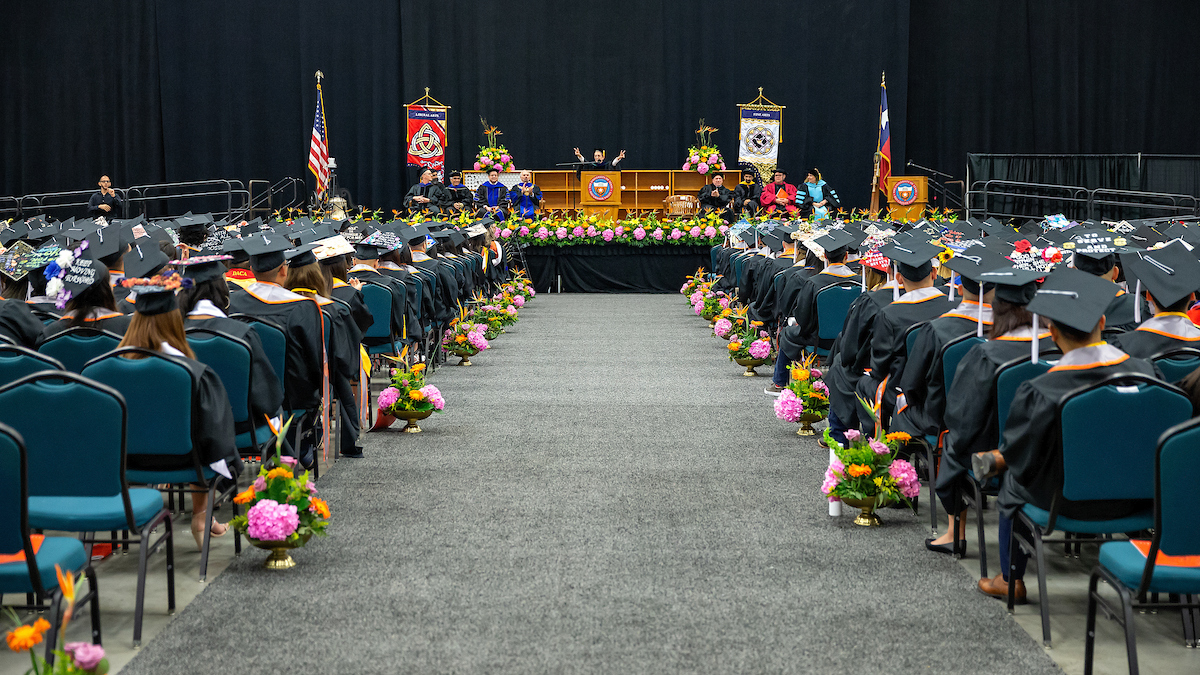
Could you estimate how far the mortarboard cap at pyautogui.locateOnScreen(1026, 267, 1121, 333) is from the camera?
9.08ft

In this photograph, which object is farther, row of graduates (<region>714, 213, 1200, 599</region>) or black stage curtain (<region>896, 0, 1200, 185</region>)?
black stage curtain (<region>896, 0, 1200, 185</region>)

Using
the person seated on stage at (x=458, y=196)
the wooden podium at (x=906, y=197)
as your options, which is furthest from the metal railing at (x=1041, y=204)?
the person seated on stage at (x=458, y=196)

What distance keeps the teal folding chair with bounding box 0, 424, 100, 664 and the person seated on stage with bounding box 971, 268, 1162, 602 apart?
2454 mm

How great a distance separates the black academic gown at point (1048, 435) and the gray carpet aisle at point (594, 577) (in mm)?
448

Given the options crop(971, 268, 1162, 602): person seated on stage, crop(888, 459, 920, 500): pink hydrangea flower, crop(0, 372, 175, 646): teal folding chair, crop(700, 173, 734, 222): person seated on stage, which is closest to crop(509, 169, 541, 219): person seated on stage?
crop(700, 173, 734, 222): person seated on stage

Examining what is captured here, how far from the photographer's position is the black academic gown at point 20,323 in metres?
4.20

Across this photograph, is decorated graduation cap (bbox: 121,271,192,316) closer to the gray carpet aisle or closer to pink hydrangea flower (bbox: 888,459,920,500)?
the gray carpet aisle

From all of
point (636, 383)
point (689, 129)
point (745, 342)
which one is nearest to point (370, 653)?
point (636, 383)

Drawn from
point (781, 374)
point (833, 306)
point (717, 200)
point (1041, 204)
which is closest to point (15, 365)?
point (833, 306)

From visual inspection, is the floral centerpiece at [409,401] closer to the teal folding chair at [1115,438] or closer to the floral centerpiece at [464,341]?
the floral centerpiece at [464,341]

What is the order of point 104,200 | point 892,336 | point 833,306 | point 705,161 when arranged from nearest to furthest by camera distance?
point 892,336
point 833,306
point 104,200
point 705,161

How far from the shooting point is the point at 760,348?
26.0 feet

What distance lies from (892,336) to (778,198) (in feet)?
42.8

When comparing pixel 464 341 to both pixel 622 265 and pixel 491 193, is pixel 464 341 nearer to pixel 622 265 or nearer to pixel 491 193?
pixel 622 265
